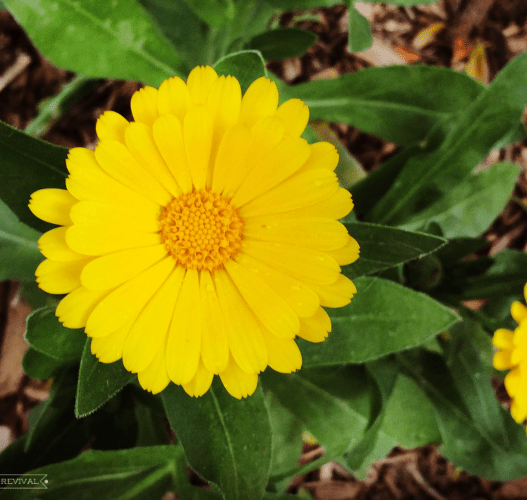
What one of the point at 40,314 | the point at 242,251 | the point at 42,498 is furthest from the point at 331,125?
the point at 42,498

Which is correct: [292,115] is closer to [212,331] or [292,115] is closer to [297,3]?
[212,331]

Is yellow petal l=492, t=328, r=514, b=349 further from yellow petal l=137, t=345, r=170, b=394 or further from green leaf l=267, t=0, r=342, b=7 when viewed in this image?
green leaf l=267, t=0, r=342, b=7

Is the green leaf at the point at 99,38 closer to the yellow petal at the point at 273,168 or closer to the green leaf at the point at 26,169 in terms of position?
the green leaf at the point at 26,169

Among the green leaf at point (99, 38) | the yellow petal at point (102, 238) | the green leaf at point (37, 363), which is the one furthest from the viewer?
the green leaf at point (99, 38)

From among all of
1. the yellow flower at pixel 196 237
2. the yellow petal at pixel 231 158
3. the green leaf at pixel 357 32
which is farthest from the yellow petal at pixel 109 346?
the green leaf at pixel 357 32

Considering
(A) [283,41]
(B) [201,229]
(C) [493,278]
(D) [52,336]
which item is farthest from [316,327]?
(A) [283,41]

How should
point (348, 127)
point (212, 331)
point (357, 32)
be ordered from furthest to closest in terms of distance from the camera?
1. point (348, 127)
2. point (357, 32)
3. point (212, 331)
